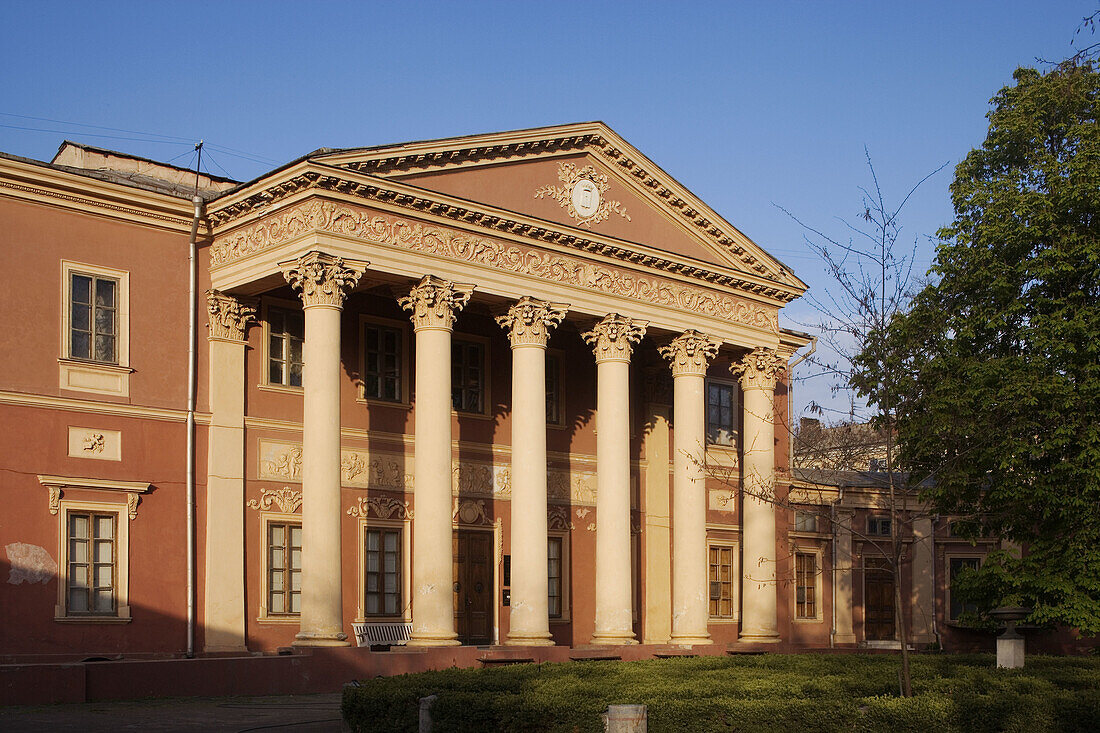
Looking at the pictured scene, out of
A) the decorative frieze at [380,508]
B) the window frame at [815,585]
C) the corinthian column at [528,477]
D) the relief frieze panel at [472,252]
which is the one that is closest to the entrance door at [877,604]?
the window frame at [815,585]

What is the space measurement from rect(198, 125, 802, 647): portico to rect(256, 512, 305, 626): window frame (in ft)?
0.24

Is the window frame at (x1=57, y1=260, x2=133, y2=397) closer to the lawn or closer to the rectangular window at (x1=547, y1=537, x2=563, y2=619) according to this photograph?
the lawn

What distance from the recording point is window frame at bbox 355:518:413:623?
24812 millimetres

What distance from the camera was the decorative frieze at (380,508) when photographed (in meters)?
25.1

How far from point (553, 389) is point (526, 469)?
4936 mm

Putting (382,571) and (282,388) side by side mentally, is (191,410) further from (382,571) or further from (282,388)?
(382,571)

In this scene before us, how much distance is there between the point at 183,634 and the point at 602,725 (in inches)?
482

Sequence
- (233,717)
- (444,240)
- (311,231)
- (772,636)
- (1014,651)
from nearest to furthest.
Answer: (233,717)
(1014,651)
(311,231)
(444,240)
(772,636)

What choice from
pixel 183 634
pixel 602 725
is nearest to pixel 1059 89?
pixel 602 725

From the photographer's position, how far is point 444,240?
77.2ft

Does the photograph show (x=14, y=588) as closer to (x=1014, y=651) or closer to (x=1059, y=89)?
(x=1014, y=651)

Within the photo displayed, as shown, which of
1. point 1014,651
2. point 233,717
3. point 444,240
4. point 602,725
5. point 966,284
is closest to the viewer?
point 602,725

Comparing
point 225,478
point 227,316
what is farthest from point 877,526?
point 227,316

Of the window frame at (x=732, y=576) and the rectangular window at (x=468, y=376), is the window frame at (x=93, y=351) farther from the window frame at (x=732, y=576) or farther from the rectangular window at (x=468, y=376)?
the window frame at (x=732, y=576)
